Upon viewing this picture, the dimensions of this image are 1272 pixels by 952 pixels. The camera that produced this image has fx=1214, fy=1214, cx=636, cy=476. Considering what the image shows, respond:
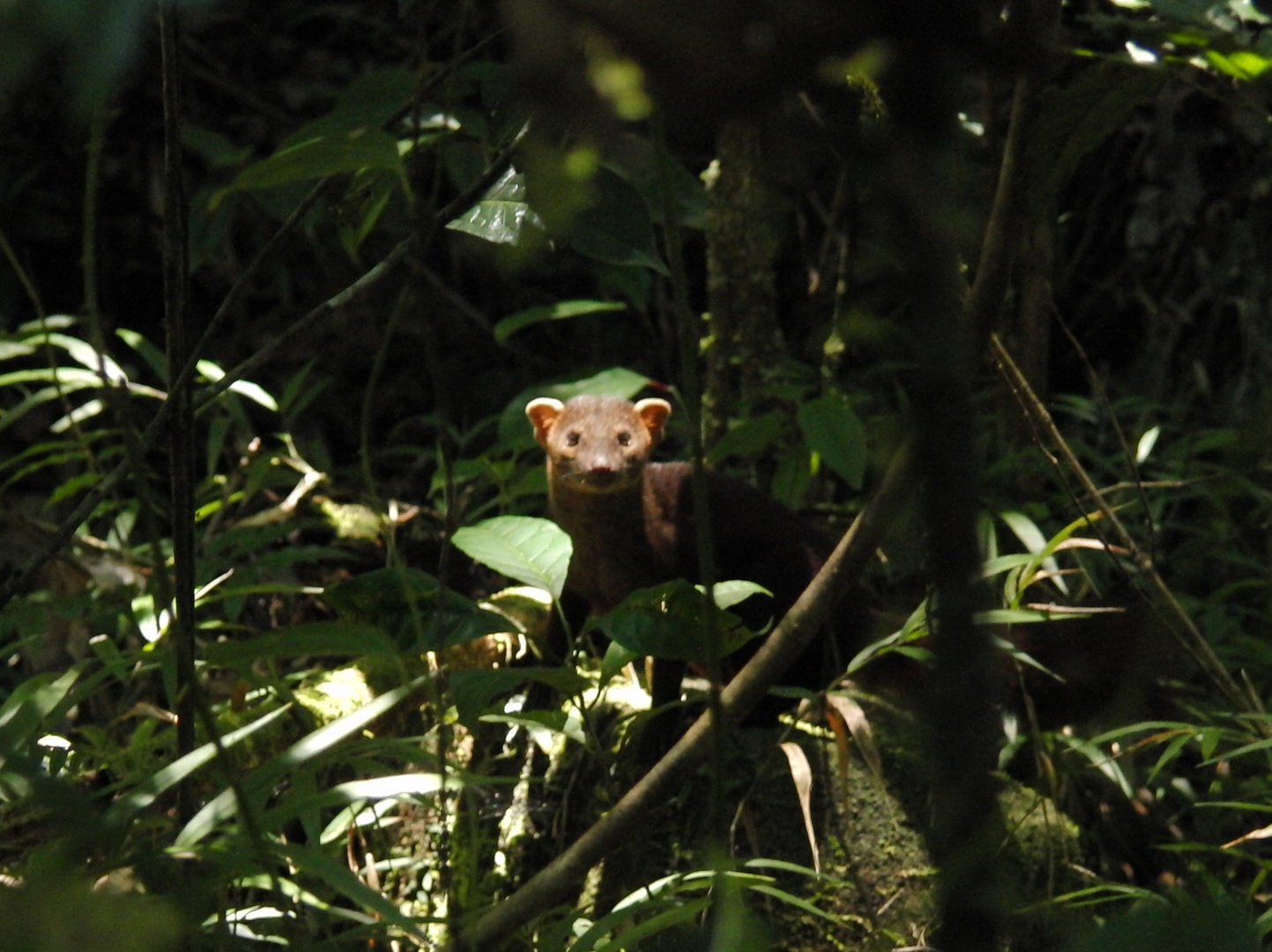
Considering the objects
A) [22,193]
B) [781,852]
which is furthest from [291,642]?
[22,193]

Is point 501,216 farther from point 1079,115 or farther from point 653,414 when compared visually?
point 653,414

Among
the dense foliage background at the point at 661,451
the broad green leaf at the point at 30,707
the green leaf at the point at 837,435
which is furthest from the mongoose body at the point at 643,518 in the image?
the broad green leaf at the point at 30,707

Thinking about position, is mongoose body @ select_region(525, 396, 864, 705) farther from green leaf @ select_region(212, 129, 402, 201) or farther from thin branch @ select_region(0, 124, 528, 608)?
green leaf @ select_region(212, 129, 402, 201)

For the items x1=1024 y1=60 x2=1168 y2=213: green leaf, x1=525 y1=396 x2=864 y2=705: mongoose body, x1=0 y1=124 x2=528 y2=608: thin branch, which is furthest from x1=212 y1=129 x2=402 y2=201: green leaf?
x1=525 y1=396 x2=864 y2=705: mongoose body

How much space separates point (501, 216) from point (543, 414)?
63.6 inches

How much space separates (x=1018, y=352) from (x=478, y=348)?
2447 mm

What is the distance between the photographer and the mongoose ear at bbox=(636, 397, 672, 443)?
11.5 ft

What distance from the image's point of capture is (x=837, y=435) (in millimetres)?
2812

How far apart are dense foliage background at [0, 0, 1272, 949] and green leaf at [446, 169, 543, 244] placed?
0.06 ft

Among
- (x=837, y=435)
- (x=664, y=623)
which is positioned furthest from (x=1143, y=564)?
(x=664, y=623)

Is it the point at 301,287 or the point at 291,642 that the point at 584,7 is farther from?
the point at 301,287

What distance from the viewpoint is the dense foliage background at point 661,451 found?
64cm

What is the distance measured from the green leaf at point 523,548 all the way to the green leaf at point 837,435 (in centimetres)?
89

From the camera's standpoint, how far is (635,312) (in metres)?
4.90
